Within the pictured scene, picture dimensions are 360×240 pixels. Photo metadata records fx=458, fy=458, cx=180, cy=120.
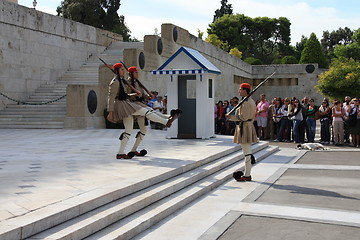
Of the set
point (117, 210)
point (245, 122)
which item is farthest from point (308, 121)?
point (117, 210)

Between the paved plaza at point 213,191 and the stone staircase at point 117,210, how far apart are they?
12cm

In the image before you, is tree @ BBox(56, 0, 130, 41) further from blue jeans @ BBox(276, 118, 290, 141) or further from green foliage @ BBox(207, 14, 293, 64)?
blue jeans @ BBox(276, 118, 290, 141)

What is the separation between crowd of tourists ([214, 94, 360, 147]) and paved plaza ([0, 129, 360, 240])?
14.3 feet

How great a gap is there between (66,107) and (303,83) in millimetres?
32099

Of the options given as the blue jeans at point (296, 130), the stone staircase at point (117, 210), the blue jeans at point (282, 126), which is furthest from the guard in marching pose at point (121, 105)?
the blue jeans at point (282, 126)

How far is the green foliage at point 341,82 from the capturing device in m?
37.5

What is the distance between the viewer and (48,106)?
64.1ft

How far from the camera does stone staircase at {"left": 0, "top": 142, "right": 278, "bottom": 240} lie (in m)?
4.36

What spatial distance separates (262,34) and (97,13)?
1377 inches

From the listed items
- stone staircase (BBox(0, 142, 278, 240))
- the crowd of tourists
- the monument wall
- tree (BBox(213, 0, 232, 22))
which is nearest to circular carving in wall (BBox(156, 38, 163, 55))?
the monument wall

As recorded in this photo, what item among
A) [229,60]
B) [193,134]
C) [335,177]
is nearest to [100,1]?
[229,60]

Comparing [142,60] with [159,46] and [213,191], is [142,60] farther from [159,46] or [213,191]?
[213,191]

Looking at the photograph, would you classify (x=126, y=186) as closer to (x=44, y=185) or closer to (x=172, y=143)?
(x=44, y=185)

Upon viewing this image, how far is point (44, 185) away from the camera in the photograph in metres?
6.11
